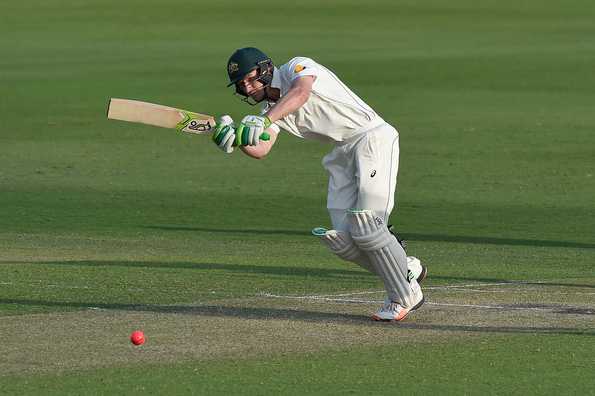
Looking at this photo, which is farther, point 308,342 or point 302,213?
point 302,213

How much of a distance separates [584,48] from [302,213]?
25.6 metres

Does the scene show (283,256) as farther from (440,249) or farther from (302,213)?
(302,213)

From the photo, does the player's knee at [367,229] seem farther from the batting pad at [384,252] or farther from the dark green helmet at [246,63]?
the dark green helmet at [246,63]

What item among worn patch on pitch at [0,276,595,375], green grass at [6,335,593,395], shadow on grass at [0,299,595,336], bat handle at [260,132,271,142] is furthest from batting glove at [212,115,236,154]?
green grass at [6,335,593,395]

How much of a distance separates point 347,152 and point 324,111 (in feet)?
0.95

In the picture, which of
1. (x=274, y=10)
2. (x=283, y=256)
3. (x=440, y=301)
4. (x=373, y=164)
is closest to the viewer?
(x=373, y=164)

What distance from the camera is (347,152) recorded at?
9.44 metres

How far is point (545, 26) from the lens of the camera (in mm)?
49438

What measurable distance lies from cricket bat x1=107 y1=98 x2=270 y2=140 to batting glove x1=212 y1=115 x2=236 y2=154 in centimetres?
31

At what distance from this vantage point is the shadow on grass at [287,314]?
911cm

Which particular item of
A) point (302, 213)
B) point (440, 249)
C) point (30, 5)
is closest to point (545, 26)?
point (30, 5)

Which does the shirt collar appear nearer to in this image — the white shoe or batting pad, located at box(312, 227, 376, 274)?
batting pad, located at box(312, 227, 376, 274)

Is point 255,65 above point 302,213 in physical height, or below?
above

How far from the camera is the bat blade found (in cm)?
930
